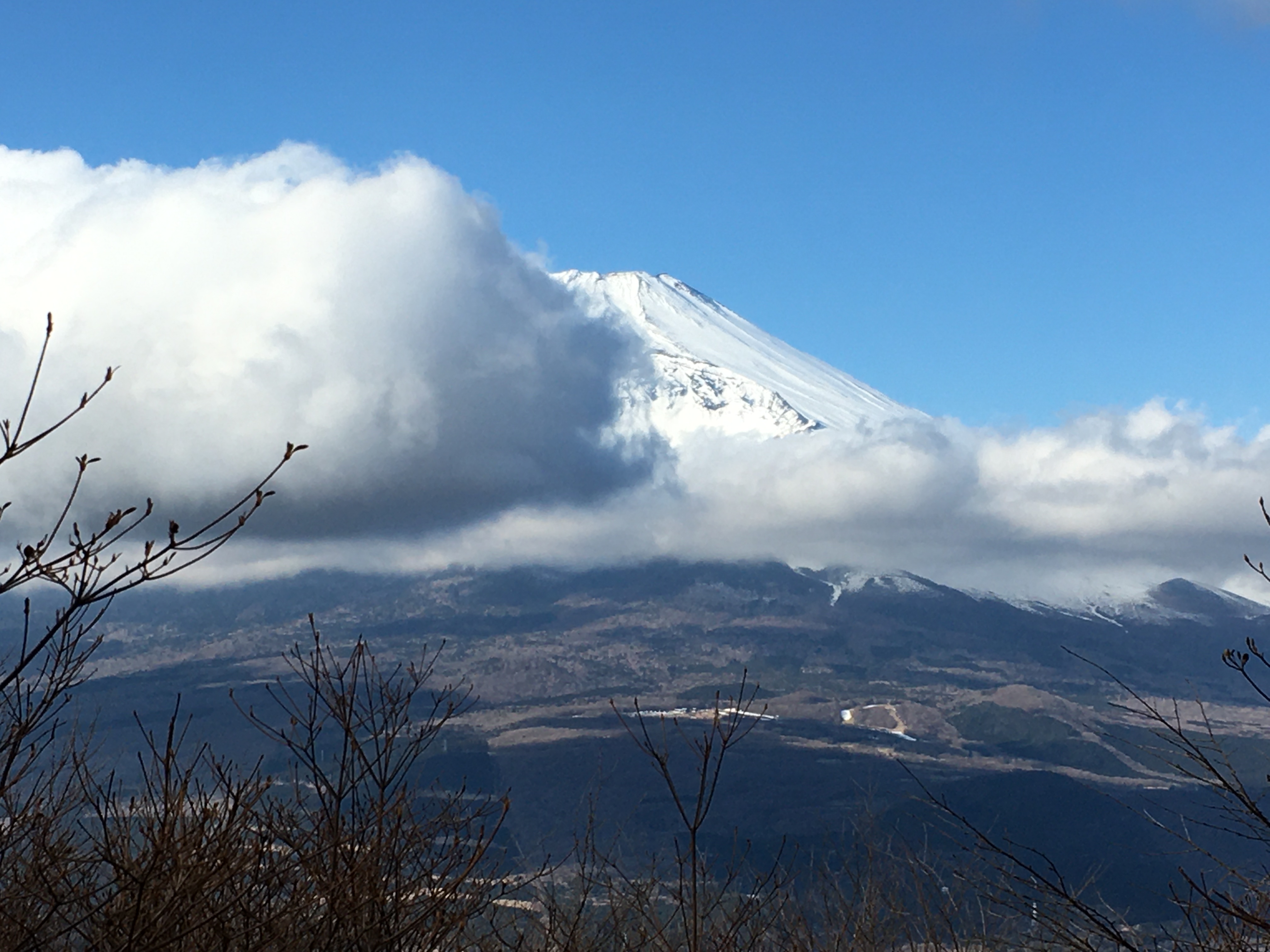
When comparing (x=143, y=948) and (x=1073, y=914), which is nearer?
(x=143, y=948)

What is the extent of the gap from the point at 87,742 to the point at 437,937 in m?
7.71

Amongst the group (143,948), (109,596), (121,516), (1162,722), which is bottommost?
(143,948)

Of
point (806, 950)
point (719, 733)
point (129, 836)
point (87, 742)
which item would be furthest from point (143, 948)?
point (806, 950)

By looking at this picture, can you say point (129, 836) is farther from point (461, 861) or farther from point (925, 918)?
point (925, 918)

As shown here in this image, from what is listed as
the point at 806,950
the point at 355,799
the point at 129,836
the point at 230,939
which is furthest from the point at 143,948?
the point at 806,950

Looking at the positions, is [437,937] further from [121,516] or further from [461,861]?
[121,516]

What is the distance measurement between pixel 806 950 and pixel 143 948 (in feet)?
36.6

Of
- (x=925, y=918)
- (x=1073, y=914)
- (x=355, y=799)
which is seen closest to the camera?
(x=1073, y=914)

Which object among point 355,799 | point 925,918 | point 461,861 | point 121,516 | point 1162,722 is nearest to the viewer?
point 121,516

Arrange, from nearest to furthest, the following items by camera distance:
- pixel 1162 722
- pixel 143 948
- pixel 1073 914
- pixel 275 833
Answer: pixel 143 948 → pixel 1162 722 → pixel 1073 914 → pixel 275 833

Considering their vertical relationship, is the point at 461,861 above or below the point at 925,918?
above

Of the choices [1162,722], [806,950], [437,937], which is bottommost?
[806,950]

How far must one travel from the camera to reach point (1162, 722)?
7.25 meters

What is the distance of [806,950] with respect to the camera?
15.1 meters
